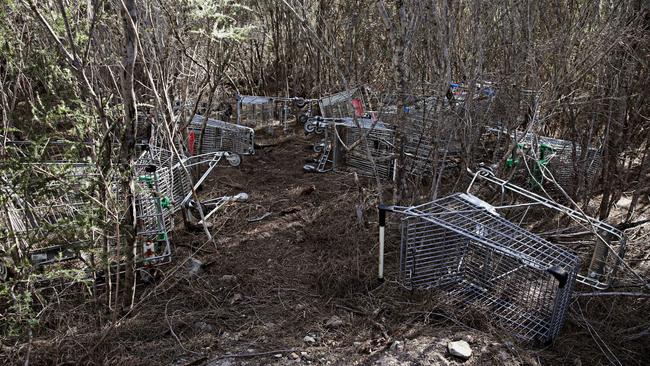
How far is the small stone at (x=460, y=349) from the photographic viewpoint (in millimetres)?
3080

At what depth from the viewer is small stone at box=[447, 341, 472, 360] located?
3080mm

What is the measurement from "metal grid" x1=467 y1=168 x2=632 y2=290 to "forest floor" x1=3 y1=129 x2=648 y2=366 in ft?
1.54

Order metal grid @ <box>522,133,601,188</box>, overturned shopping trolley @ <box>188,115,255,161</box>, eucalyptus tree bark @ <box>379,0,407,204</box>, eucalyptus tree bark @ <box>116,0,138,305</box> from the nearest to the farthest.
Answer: eucalyptus tree bark @ <box>116,0,138,305</box>
eucalyptus tree bark @ <box>379,0,407,204</box>
metal grid @ <box>522,133,601,188</box>
overturned shopping trolley @ <box>188,115,255,161</box>

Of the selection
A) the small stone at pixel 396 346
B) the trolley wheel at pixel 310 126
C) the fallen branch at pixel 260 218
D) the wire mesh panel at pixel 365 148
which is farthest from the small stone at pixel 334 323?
the trolley wheel at pixel 310 126

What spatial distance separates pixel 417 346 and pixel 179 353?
1511mm

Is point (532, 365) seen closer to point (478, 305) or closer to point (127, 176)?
point (478, 305)

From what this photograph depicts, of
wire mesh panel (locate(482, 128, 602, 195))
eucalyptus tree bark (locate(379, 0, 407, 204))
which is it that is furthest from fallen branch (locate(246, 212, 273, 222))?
wire mesh panel (locate(482, 128, 602, 195))

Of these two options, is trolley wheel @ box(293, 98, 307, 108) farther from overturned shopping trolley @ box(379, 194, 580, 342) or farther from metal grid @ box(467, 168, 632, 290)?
overturned shopping trolley @ box(379, 194, 580, 342)

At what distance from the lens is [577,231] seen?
4.66 meters

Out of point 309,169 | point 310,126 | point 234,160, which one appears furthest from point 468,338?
point 310,126

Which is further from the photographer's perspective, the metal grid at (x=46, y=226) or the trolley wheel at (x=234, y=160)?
the trolley wheel at (x=234, y=160)

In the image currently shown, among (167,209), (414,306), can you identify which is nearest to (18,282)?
(167,209)

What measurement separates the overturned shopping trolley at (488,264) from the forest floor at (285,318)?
0.14 metres

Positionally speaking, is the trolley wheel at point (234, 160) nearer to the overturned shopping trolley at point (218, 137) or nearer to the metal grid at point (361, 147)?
the overturned shopping trolley at point (218, 137)
